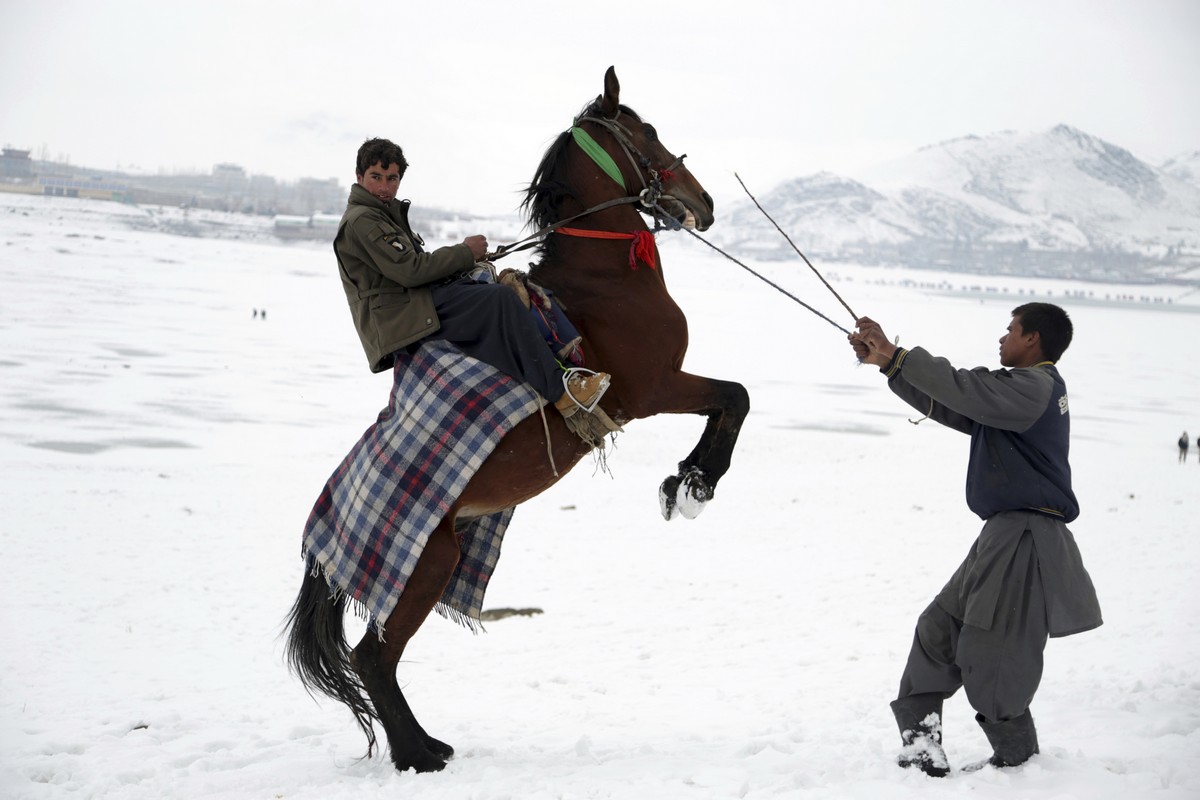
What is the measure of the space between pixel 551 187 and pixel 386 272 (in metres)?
0.79

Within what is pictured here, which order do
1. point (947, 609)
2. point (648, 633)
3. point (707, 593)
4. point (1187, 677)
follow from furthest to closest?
point (707, 593) → point (648, 633) → point (1187, 677) → point (947, 609)

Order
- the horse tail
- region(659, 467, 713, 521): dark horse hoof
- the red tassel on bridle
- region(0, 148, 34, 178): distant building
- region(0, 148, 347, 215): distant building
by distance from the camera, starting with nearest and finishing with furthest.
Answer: region(659, 467, 713, 521): dark horse hoof → the red tassel on bridle → the horse tail → region(0, 148, 347, 215): distant building → region(0, 148, 34, 178): distant building

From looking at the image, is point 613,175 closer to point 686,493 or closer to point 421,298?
point 421,298

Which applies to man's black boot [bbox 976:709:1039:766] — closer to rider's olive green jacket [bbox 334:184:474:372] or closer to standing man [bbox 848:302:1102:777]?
standing man [bbox 848:302:1102:777]

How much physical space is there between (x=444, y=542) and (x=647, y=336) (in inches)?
43.2

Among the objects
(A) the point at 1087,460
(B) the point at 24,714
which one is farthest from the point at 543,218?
(A) the point at 1087,460

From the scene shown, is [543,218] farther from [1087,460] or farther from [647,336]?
[1087,460]

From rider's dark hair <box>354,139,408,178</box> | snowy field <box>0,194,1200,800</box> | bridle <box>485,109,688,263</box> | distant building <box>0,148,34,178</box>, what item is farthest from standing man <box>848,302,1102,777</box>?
distant building <box>0,148,34,178</box>

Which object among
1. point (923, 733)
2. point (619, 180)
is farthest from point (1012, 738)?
point (619, 180)

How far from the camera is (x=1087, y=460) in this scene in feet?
58.3

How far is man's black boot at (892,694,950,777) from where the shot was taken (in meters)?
3.61

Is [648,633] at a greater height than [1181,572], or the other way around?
[1181,572]

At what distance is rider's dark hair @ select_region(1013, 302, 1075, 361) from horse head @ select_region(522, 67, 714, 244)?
1.26m

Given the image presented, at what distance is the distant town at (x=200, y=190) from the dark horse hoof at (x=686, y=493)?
5625 centimetres
